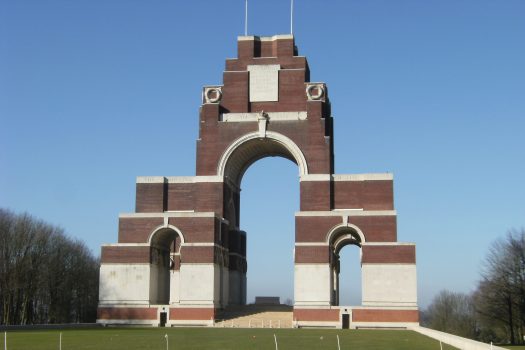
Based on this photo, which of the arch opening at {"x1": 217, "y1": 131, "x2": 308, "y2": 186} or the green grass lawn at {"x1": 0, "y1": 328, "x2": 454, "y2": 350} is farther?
the arch opening at {"x1": 217, "y1": 131, "x2": 308, "y2": 186}

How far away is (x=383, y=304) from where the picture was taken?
5803 cm

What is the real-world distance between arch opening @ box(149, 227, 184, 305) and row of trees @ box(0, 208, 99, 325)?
1625cm

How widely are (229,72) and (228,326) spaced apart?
75.5 ft

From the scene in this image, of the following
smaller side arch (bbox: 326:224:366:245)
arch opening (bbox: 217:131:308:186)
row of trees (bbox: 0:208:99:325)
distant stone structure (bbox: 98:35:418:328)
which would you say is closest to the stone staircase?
distant stone structure (bbox: 98:35:418:328)

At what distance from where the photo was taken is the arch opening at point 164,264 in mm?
61797

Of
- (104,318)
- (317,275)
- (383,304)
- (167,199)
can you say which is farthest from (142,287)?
(383,304)

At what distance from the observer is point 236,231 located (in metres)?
68.9

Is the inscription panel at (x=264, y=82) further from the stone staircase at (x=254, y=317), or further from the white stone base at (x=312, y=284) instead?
the stone staircase at (x=254, y=317)

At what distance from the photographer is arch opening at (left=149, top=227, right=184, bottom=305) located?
203ft

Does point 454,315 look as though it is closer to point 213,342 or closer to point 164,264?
point 164,264

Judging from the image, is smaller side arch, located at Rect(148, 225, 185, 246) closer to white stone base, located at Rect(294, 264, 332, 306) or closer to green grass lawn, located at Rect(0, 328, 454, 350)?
white stone base, located at Rect(294, 264, 332, 306)

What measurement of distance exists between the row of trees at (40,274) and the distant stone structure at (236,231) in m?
16.7

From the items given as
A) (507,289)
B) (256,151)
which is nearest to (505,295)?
(507,289)

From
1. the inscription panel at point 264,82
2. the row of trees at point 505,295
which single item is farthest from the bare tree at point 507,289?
the inscription panel at point 264,82
